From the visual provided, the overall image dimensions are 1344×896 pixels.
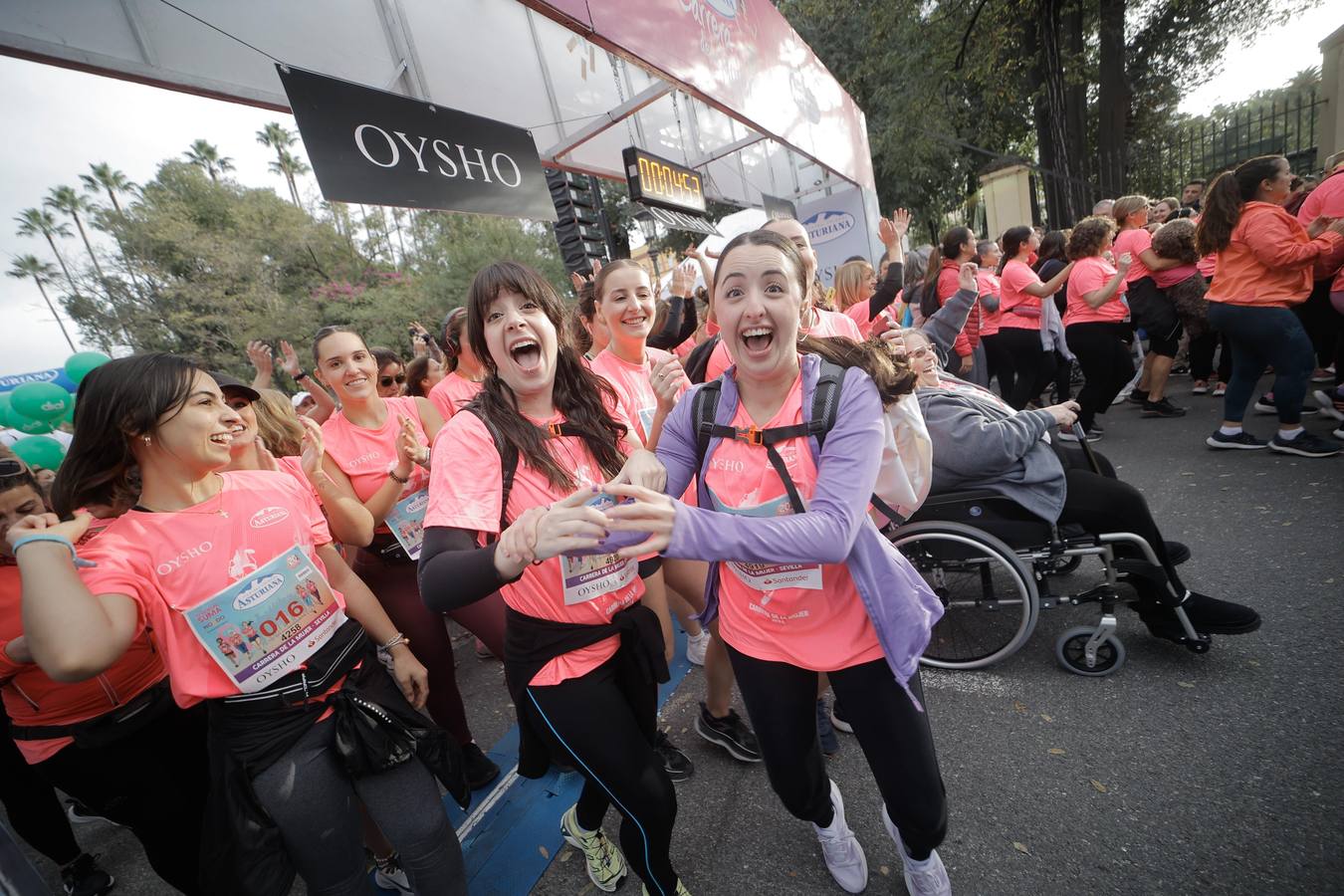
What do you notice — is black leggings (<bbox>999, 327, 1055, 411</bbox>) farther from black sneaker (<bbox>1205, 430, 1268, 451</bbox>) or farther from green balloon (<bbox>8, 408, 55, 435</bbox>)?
green balloon (<bbox>8, 408, 55, 435</bbox>)

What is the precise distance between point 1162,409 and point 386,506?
7.13m

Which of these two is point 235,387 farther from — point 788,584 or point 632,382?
point 788,584

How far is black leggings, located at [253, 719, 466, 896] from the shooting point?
151 cm

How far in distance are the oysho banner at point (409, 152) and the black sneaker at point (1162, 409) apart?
639 cm

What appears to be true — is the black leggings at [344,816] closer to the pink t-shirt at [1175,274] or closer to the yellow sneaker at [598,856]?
the yellow sneaker at [598,856]

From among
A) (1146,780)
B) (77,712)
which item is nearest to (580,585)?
(77,712)

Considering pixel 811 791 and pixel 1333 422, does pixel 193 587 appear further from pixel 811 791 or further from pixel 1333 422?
pixel 1333 422

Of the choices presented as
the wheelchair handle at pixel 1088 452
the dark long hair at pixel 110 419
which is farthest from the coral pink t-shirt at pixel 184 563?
the wheelchair handle at pixel 1088 452

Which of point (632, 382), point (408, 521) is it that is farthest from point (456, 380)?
point (632, 382)

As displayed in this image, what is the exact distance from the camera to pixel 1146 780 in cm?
206

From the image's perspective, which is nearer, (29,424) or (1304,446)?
(1304,446)

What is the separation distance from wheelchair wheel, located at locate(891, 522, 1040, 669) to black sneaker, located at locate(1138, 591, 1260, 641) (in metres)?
0.52

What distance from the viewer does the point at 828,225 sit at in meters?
13.4

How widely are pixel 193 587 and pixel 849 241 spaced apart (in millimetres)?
14125
